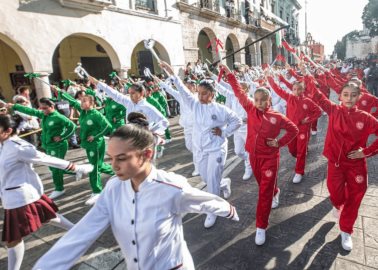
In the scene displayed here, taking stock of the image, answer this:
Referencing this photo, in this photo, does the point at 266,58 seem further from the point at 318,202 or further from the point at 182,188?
the point at 182,188

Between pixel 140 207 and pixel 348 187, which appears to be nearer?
pixel 140 207

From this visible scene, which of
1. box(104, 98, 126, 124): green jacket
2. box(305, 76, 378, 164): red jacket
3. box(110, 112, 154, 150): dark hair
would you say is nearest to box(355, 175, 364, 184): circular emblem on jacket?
box(305, 76, 378, 164): red jacket

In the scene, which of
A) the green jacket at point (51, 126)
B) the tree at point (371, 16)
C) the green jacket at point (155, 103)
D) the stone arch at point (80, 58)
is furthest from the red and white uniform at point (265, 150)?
the tree at point (371, 16)

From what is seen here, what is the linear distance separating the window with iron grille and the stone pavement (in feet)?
39.3

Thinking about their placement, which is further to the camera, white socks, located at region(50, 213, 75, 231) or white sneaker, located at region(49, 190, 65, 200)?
white sneaker, located at region(49, 190, 65, 200)

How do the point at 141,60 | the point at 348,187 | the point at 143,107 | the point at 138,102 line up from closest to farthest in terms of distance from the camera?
the point at 348,187
the point at 143,107
the point at 138,102
the point at 141,60

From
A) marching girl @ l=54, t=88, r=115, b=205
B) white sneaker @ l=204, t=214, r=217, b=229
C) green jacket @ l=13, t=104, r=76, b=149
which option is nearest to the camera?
white sneaker @ l=204, t=214, r=217, b=229

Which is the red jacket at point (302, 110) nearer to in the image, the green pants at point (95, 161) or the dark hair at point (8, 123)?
the green pants at point (95, 161)

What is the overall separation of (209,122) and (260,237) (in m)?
1.72

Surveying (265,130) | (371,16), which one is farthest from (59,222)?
(371,16)

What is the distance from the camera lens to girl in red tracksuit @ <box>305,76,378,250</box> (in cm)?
320

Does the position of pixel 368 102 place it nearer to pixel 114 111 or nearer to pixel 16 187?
pixel 114 111

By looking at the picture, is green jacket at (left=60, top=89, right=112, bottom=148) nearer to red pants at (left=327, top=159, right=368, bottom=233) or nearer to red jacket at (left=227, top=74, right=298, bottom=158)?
red jacket at (left=227, top=74, right=298, bottom=158)

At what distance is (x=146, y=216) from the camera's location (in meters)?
1.71
